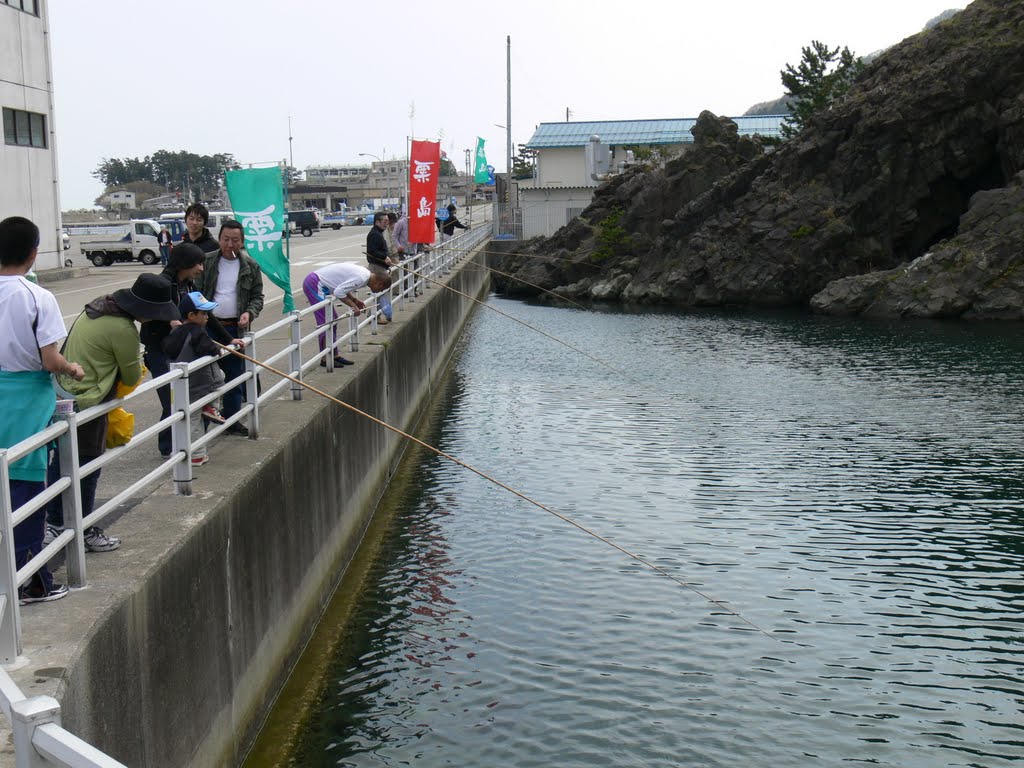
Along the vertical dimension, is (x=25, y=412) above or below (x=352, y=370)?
above

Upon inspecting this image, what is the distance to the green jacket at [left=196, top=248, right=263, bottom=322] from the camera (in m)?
9.15

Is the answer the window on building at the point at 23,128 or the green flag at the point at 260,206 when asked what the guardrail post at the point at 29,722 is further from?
the window on building at the point at 23,128

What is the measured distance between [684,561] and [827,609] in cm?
168

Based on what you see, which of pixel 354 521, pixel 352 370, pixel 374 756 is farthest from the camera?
pixel 352 370

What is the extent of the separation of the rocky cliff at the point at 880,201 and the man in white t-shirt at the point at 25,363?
3348 cm

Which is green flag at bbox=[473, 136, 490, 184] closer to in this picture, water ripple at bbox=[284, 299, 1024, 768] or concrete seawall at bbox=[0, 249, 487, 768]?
water ripple at bbox=[284, 299, 1024, 768]

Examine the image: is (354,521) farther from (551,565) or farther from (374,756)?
(374,756)

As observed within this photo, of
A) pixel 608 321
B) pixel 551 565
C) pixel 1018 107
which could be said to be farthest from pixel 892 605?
pixel 1018 107

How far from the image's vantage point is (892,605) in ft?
31.7

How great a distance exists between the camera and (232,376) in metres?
9.34

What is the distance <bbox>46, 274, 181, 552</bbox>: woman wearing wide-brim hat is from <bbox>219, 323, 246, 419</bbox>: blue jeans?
96.0 inches

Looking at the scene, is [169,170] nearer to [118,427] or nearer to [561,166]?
[561,166]

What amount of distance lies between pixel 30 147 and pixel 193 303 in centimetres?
2866

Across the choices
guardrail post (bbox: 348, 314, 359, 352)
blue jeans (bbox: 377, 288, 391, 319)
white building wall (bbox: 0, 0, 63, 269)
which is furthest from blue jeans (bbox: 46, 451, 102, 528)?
white building wall (bbox: 0, 0, 63, 269)
